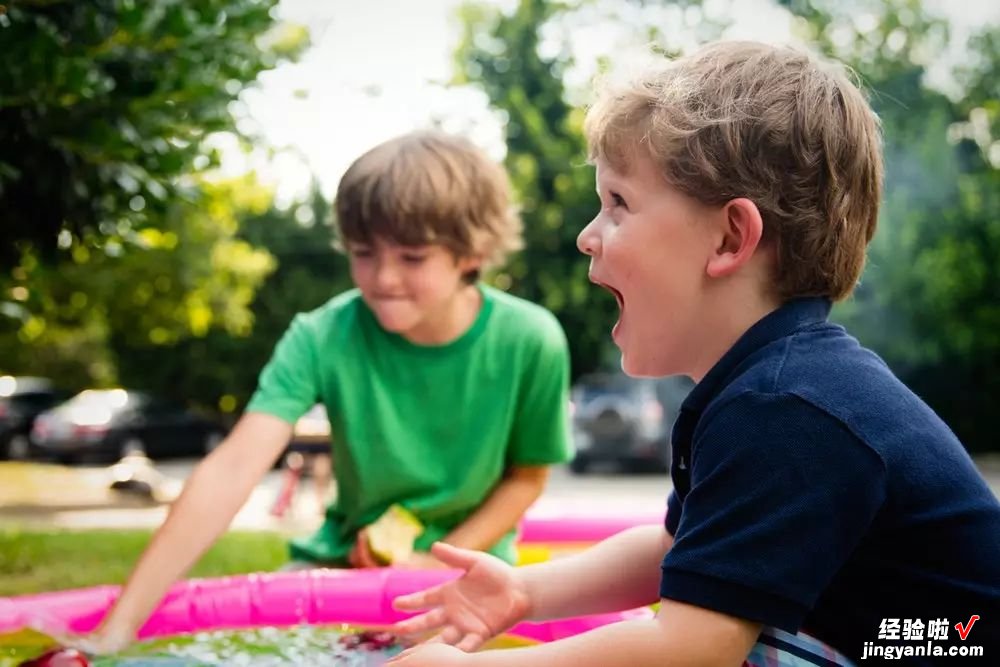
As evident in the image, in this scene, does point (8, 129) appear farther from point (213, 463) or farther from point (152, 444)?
point (152, 444)

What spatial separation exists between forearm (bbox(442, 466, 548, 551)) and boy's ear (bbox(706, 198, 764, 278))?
131 centimetres

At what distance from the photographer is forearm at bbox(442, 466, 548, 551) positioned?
8.46 feet

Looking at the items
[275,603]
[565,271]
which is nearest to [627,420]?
[565,271]

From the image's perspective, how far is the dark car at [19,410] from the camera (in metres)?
17.4

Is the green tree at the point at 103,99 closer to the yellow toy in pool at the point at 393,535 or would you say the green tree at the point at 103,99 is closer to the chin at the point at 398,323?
the chin at the point at 398,323

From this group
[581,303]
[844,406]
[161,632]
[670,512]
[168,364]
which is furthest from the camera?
[168,364]

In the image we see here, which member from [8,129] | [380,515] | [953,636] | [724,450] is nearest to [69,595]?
[380,515]

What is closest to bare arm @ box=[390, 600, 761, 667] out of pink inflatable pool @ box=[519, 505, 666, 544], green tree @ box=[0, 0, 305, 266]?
green tree @ box=[0, 0, 305, 266]

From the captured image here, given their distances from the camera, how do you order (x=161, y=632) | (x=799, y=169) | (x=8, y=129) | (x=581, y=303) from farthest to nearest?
(x=581, y=303), (x=8, y=129), (x=161, y=632), (x=799, y=169)

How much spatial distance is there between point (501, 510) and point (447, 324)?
1.48 feet

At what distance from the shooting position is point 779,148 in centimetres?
136

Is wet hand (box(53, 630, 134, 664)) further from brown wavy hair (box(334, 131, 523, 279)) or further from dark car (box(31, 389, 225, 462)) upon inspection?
dark car (box(31, 389, 225, 462))

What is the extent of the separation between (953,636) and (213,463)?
1404 mm

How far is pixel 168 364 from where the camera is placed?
22328mm
